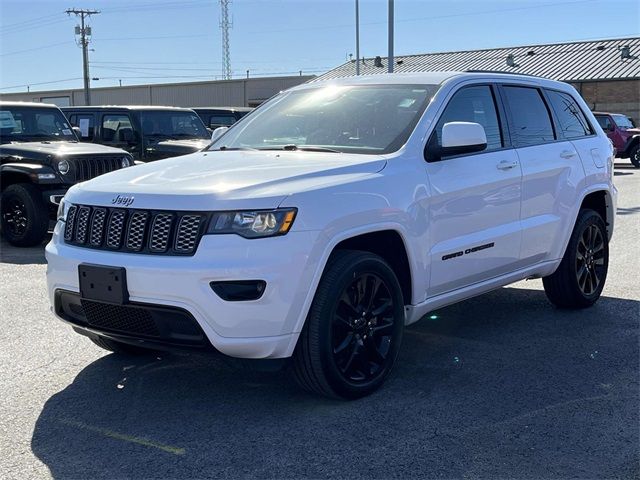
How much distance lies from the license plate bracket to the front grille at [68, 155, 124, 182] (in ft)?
20.7

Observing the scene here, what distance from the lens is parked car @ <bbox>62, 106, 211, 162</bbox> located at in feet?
43.7

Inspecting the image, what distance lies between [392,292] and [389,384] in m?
0.56

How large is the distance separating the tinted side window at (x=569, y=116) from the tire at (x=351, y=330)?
2.68 m

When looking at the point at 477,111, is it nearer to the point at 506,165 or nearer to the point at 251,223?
the point at 506,165

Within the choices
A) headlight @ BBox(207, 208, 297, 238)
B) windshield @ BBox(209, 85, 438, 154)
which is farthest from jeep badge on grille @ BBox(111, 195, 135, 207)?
windshield @ BBox(209, 85, 438, 154)

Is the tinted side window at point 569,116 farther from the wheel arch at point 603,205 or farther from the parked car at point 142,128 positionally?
the parked car at point 142,128

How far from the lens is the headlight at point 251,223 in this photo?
379 cm

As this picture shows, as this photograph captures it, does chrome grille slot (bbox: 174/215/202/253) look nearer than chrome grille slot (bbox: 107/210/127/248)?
Yes

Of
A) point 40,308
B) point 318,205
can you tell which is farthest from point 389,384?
point 40,308

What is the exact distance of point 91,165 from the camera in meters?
10.2

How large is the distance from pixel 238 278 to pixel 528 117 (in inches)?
122

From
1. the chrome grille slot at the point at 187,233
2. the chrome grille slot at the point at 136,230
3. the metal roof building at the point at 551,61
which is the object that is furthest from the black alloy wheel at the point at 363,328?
the metal roof building at the point at 551,61

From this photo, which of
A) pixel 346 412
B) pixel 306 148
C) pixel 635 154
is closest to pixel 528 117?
pixel 306 148

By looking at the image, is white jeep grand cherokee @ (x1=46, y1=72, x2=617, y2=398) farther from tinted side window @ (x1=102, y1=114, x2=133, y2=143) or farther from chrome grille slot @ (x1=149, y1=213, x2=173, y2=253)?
tinted side window @ (x1=102, y1=114, x2=133, y2=143)
